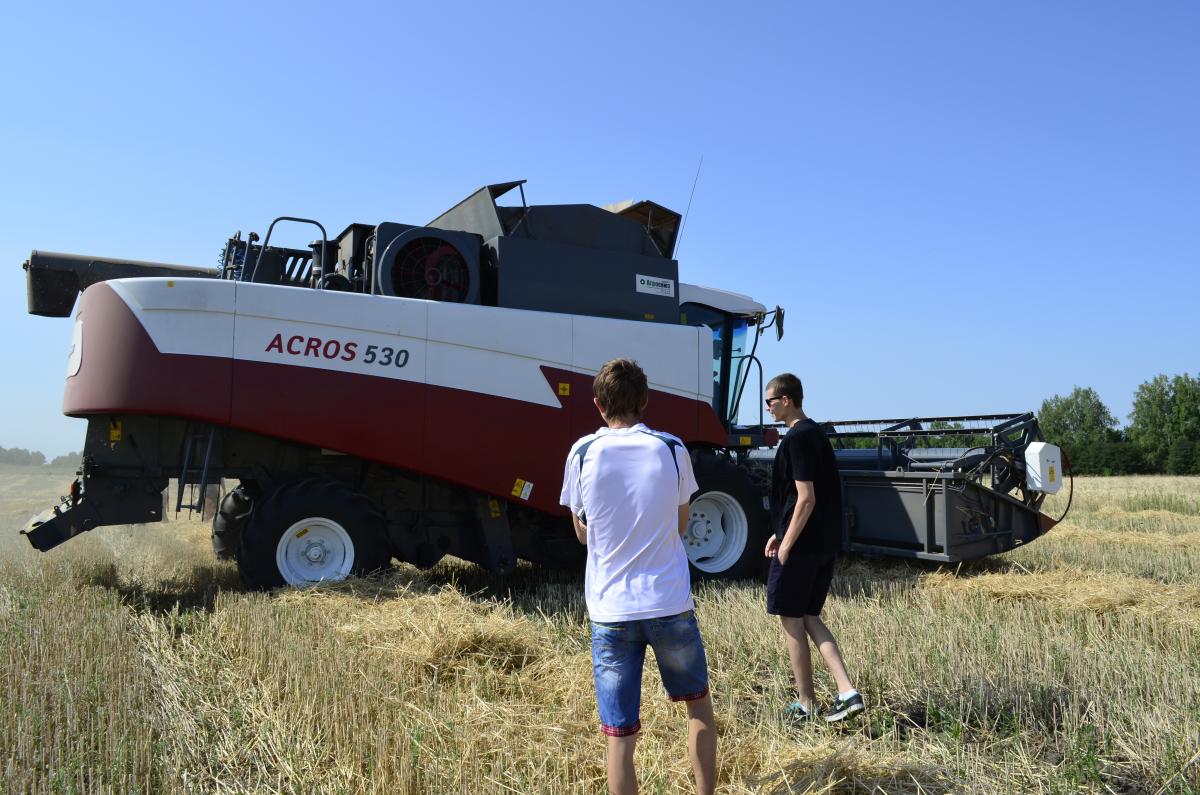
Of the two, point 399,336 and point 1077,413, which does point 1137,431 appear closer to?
point 1077,413

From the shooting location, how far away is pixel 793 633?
11.7ft

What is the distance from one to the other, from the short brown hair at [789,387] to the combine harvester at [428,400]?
3120mm

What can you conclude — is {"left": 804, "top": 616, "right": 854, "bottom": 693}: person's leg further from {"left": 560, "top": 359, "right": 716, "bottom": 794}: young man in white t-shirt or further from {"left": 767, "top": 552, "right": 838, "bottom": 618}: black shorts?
{"left": 560, "top": 359, "right": 716, "bottom": 794}: young man in white t-shirt

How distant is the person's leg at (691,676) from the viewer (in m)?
2.39

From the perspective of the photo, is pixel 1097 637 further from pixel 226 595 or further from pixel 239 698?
pixel 226 595

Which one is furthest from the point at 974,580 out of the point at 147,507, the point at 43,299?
the point at 43,299

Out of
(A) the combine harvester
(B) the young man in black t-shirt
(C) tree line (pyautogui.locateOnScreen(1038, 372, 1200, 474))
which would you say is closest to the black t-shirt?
(B) the young man in black t-shirt

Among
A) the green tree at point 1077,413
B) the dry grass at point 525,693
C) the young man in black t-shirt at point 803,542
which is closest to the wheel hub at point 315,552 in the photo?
the dry grass at point 525,693

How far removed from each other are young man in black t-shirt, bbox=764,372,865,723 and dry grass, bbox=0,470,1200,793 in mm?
227

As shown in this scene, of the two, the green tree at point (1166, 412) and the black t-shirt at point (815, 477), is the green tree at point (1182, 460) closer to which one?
the green tree at point (1166, 412)

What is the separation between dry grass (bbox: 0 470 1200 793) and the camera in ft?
9.34

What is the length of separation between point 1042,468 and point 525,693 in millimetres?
5684

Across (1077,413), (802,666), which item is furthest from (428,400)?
(1077,413)

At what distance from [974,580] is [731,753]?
4.44 metres
